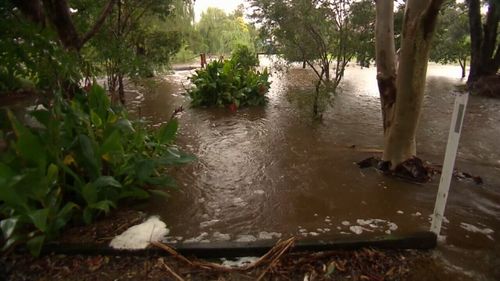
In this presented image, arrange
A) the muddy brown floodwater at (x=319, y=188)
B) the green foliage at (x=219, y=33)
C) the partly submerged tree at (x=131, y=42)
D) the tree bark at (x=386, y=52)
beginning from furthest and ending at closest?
the green foliage at (x=219, y=33) < the partly submerged tree at (x=131, y=42) < the tree bark at (x=386, y=52) < the muddy brown floodwater at (x=319, y=188)

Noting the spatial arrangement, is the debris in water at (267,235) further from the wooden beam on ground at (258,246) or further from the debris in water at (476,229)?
the debris in water at (476,229)

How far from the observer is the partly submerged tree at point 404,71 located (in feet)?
12.1

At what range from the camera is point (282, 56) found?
8.49 meters

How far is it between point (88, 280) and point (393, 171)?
12.0 feet

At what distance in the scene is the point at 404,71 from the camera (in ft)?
12.9

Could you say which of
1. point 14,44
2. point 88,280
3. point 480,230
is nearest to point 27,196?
point 88,280

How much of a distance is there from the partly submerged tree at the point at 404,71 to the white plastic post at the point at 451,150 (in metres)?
1.55

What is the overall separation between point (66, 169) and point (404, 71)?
365 centimetres

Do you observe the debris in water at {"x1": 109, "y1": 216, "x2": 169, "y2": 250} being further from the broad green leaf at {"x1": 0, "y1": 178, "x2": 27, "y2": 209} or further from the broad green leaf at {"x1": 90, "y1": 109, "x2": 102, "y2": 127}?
the broad green leaf at {"x1": 90, "y1": 109, "x2": 102, "y2": 127}

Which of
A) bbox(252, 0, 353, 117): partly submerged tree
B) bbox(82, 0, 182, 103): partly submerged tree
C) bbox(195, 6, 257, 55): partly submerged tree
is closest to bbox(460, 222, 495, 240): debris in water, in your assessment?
bbox(252, 0, 353, 117): partly submerged tree

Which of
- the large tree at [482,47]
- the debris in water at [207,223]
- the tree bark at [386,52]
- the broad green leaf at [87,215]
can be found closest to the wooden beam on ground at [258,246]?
the broad green leaf at [87,215]

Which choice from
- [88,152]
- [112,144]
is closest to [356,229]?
[112,144]

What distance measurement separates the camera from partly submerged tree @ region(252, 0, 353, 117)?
6738 mm

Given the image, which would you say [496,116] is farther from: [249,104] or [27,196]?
[27,196]
